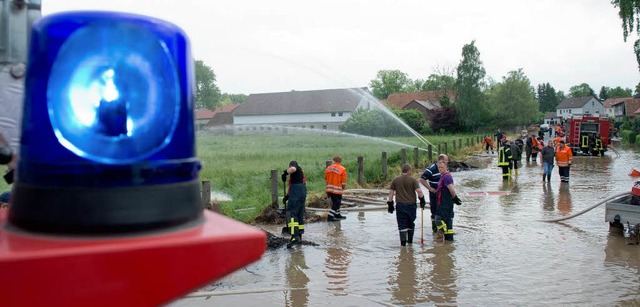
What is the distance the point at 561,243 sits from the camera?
10.5m

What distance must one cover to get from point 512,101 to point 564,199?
5980cm

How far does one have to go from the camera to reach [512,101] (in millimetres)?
73000

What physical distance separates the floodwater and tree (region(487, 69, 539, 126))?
60720 millimetres

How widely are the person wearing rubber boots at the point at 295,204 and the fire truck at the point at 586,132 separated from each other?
86.5 feet

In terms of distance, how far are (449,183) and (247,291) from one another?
4864 millimetres

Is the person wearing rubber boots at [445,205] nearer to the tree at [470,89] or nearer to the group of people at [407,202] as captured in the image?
the group of people at [407,202]

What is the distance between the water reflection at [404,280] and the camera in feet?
24.3

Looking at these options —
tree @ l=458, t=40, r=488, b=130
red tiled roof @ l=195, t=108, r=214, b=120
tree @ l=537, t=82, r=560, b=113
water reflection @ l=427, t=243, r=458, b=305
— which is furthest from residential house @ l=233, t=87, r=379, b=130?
tree @ l=537, t=82, r=560, b=113

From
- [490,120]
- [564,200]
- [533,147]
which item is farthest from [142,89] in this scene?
[490,120]

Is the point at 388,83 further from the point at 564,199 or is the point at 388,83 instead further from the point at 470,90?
the point at 564,199

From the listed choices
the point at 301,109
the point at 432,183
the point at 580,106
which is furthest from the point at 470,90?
the point at 580,106

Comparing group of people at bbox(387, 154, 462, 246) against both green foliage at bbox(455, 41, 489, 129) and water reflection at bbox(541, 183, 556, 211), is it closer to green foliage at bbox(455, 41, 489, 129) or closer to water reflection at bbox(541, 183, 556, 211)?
water reflection at bbox(541, 183, 556, 211)

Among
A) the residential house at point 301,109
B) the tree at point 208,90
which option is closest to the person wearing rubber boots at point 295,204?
the residential house at point 301,109

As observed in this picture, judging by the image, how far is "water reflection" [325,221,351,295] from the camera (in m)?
7.96
